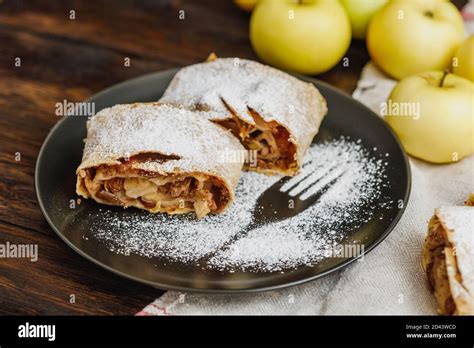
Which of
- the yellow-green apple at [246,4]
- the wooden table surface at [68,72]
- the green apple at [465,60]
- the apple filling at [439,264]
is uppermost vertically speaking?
the green apple at [465,60]

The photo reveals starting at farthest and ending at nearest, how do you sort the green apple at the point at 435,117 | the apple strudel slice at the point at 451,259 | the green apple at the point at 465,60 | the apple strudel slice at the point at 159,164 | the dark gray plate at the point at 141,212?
the green apple at the point at 465,60 < the green apple at the point at 435,117 < the apple strudel slice at the point at 159,164 < the dark gray plate at the point at 141,212 < the apple strudel slice at the point at 451,259

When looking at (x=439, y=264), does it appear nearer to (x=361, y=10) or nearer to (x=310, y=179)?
(x=310, y=179)

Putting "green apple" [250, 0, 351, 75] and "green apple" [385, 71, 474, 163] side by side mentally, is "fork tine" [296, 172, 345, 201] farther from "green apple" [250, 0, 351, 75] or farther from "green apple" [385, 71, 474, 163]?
"green apple" [250, 0, 351, 75]

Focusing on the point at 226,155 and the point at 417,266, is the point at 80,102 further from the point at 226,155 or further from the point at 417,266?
the point at 417,266

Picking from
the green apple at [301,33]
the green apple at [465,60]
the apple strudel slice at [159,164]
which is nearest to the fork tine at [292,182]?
the apple strudel slice at [159,164]

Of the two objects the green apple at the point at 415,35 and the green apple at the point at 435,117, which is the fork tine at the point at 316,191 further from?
the green apple at the point at 415,35

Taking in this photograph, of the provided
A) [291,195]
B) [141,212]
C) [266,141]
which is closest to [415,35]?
[266,141]

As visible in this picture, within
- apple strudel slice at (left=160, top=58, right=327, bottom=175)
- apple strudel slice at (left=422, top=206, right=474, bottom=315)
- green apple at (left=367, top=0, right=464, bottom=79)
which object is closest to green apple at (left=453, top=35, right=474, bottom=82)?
green apple at (left=367, top=0, right=464, bottom=79)
